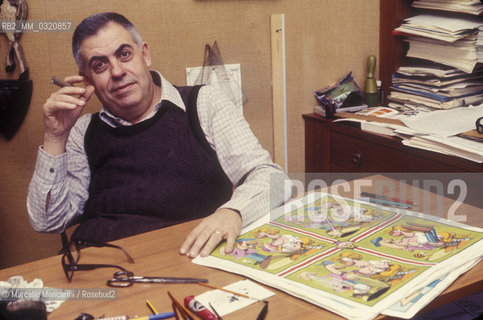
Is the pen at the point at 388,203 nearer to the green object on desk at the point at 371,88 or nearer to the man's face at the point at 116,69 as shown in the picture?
the man's face at the point at 116,69

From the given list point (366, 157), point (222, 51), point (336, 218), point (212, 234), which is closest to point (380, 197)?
point (336, 218)

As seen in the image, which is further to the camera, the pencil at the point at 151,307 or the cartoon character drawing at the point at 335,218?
the cartoon character drawing at the point at 335,218

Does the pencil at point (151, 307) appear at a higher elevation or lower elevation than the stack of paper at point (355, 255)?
lower

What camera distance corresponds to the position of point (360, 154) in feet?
Result: 6.72

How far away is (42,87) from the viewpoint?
1.79 metres

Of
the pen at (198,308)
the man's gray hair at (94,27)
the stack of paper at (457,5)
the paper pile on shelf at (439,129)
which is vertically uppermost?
the stack of paper at (457,5)

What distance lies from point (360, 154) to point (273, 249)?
1.17m

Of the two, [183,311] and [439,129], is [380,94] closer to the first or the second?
[439,129]

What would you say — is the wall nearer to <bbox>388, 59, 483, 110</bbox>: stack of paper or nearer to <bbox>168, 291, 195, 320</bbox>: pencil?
<bbox>388, 59, 483, 110</bbox>: stack of paper

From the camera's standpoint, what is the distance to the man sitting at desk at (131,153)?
1.43 m

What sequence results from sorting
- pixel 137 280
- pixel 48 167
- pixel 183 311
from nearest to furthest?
pixel 183 311 → pixel 137 280 → pixel 48 167

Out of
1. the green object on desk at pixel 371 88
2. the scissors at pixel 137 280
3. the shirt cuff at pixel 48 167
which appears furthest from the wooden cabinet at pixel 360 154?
the shirt cuff at pixel 48 167

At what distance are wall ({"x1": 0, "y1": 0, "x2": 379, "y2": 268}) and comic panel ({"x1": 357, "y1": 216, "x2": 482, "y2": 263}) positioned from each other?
1194mm

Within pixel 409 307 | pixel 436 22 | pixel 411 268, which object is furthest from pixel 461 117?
pixel 409 307
